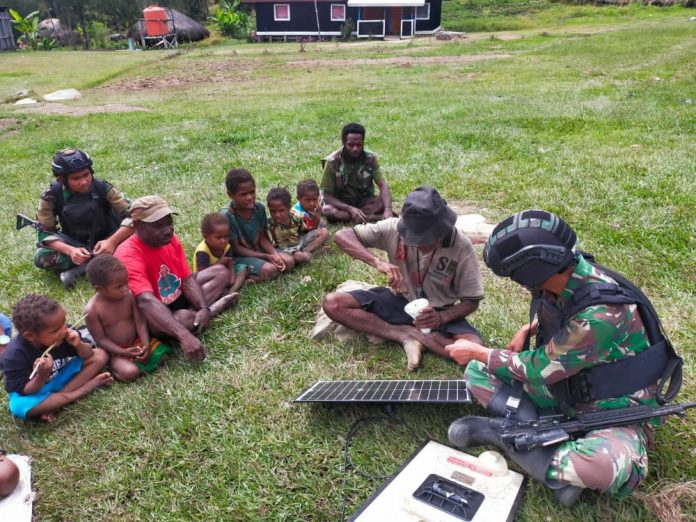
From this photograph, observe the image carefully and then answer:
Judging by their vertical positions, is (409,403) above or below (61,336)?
below

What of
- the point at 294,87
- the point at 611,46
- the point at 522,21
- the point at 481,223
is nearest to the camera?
the point at 481,223

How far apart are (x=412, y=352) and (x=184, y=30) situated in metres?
43.9

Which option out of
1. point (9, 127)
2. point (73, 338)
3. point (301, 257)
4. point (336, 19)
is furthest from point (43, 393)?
point (336, 19)

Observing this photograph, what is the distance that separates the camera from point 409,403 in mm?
3238

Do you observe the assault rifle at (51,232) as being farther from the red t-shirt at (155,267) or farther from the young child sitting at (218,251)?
the red t-shirt at (155,267)

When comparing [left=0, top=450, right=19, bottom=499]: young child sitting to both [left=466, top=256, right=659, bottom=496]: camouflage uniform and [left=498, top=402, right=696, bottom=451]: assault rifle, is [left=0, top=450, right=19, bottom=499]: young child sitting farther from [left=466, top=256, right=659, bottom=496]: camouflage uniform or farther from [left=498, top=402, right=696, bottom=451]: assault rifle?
[left=466, top=256, right=659, bottom=496]: camouflage uniform

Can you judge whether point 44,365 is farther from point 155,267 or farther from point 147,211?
point 147,211

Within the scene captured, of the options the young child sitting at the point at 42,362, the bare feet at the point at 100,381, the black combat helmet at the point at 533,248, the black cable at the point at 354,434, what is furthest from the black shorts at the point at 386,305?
the young child sitting at the point at 42,362

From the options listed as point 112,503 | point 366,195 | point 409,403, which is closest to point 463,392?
point 409,403

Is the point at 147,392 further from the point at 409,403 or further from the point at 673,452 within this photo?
the point at 673,452

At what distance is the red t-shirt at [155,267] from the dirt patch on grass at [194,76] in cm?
1859

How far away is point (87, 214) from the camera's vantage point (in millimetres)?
5203

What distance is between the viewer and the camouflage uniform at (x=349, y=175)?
20.5ft

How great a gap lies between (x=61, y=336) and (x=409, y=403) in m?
2.24
